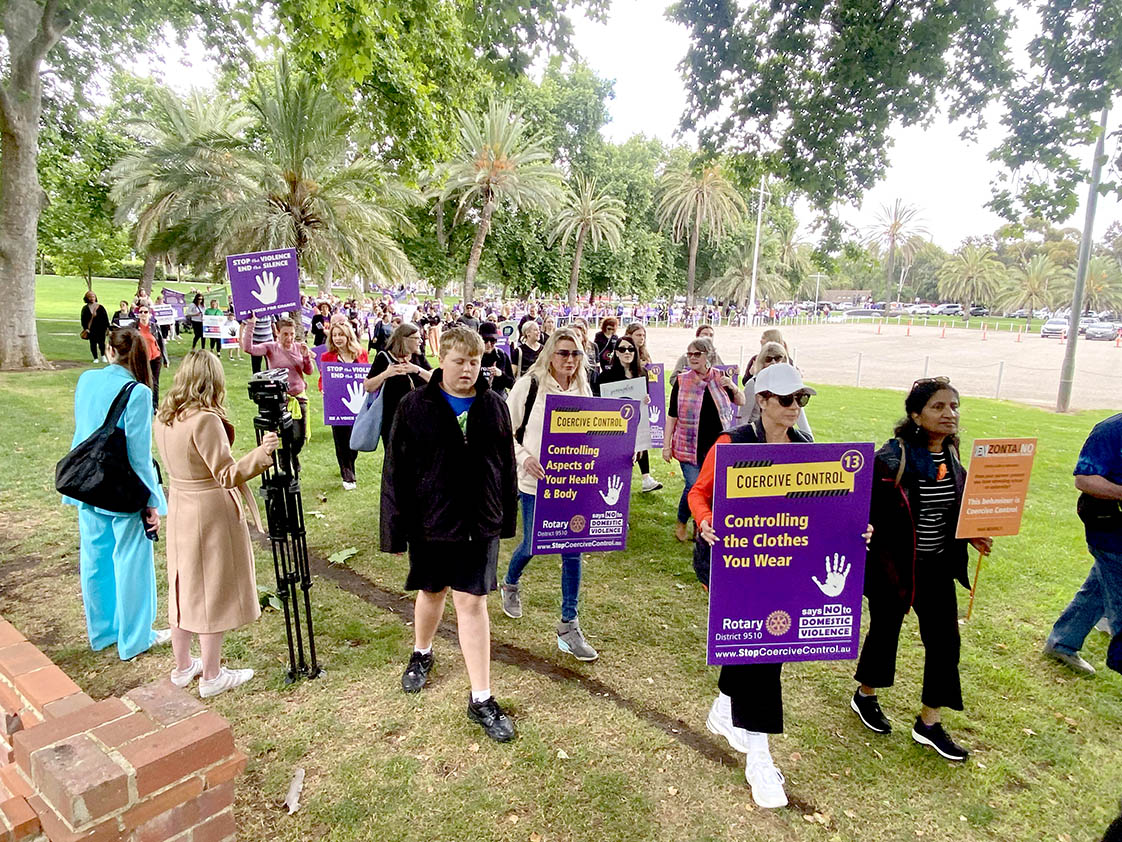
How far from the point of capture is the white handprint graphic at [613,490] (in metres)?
4.30

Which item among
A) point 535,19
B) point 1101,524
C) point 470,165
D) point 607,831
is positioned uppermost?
point 470,165

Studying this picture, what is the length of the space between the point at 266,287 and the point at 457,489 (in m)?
6.52

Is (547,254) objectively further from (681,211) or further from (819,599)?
(819,599)

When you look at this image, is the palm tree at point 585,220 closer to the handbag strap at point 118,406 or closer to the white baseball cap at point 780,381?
the handbag strap at point 118,406

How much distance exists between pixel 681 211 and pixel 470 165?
965 inches

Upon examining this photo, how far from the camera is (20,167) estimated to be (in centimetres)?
1397

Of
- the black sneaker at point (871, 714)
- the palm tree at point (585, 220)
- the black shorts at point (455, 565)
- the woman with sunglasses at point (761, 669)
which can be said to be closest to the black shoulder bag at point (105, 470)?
the black shorts at point (455, 565)

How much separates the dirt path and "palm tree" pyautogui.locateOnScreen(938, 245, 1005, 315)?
3933 cm

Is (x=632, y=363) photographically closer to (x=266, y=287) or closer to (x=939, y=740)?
(x=939, y=740)

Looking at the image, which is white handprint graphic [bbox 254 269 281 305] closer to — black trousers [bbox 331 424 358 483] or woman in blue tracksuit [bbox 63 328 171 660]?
black trousers [bbox 331 424 358 483]

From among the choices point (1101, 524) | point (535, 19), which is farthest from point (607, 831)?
point (535, 19)

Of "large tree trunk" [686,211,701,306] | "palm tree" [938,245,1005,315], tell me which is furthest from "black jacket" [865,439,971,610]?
"palm tree" [938,245,1005,315]

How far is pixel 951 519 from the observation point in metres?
3.31

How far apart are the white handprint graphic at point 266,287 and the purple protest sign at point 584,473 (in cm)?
604
